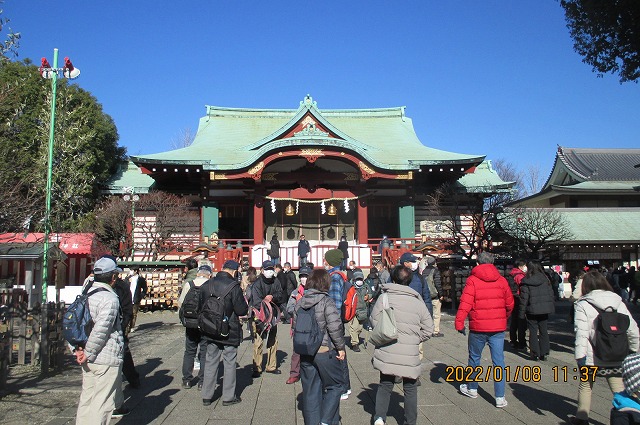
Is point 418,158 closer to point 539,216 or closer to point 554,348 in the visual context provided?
point 539,216

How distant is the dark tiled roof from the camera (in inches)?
1149

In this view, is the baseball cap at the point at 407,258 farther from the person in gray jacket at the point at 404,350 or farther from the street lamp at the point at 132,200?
the street lamp at the point at 132,200

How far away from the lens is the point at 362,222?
20859 mm

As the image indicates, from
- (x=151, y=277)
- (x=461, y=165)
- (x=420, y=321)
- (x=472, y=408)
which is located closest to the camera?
(x=420, y=321)

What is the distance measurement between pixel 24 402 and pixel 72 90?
779 inches

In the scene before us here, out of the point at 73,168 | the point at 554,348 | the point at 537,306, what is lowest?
the point at 554,348

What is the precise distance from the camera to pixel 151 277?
16.5 metres

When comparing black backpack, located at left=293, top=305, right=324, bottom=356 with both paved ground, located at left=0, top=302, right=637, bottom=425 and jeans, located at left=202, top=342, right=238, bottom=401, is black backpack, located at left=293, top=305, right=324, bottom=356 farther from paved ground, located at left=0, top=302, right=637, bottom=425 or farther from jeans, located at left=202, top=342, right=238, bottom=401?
jeans, located at left=202, top=342, right=238, bottom=401

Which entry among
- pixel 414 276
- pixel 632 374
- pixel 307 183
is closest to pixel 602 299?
pixel 632 374

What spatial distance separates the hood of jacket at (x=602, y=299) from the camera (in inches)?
200

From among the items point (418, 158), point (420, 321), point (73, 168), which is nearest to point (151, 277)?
point (73, 168)

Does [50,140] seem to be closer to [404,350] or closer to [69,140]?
[69,140]

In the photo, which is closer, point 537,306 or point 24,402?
point 24,402

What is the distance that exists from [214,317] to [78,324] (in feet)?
5.80
